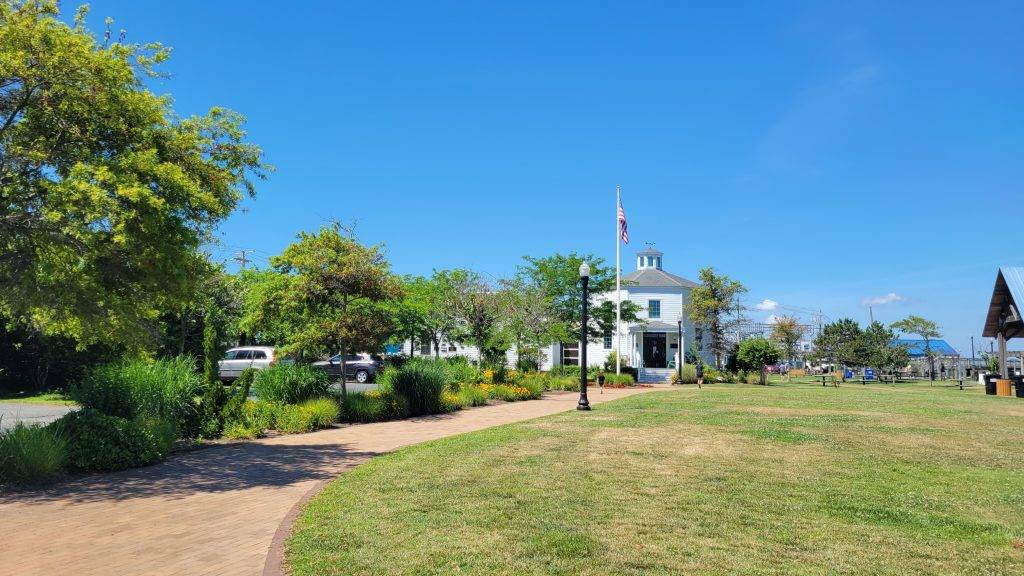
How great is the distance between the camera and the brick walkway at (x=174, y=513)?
17.1ft

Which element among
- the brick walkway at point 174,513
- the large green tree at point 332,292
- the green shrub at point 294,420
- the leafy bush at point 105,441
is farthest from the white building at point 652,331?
the leafy bush at point 105,441

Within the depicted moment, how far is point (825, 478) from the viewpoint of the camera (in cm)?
813

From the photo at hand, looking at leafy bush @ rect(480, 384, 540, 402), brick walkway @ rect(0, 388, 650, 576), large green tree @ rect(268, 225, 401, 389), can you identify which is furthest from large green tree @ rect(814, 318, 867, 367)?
brick walkway @ rect(0, 388, 650, 576)

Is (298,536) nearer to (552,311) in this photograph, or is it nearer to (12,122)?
(12,122)

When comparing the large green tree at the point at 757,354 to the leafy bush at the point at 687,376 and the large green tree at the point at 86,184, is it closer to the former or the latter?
the leafy bush at the point at 687,376

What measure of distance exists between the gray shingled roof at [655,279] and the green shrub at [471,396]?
90.9 feet

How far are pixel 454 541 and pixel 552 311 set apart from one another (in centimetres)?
2671

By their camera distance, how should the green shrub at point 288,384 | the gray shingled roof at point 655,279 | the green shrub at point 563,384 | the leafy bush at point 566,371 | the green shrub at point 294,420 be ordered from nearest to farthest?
the green shrub at point 294,420 < the green shrub at point 288,384 < the green shrub at point 563,384 < the leafy bush at point 566,371 < the gray shingled roof at point 655,279

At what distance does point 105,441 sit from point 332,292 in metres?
6.82

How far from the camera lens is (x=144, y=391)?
11.0m

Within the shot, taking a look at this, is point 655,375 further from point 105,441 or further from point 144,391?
point 105,441

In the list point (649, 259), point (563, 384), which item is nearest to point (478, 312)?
point (563, 384)

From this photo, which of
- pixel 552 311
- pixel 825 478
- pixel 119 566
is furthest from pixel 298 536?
pixel 552 311

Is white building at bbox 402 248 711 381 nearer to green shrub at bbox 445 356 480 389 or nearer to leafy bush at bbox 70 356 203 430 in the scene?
green shrub at bbox 445 356 480 389
